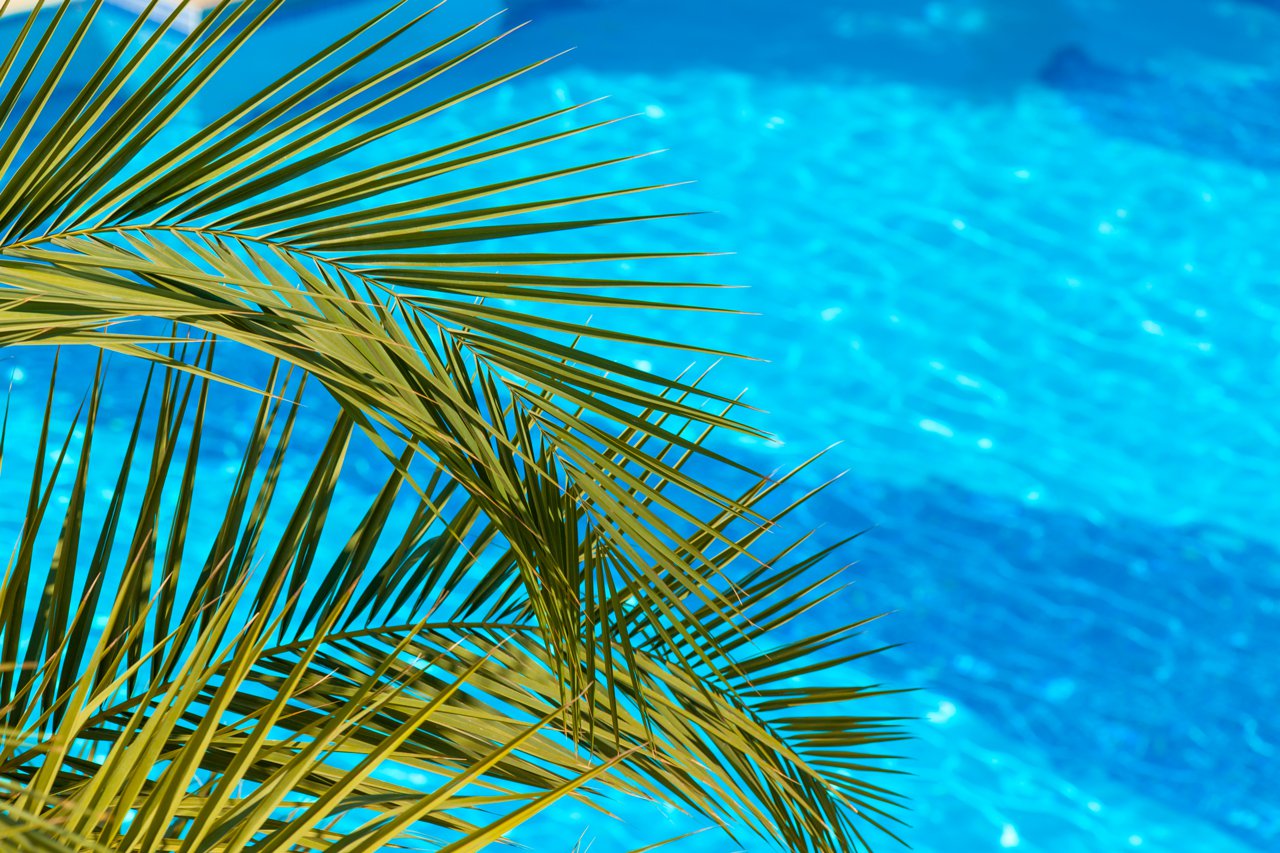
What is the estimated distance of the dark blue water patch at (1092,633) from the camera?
3666mm

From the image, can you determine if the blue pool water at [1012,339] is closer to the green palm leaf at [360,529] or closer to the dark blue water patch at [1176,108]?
the dark blue water patch at [1176,108]

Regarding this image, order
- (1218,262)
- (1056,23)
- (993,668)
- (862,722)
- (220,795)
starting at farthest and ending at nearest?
(1056,23) → (1218,262) → (993,668) → (862,722) → (220,795)

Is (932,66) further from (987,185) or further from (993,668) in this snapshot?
(993,668)

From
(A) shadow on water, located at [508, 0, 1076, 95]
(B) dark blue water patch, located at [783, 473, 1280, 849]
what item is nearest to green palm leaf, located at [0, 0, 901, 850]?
A: (B) dark blue water patch, located at [783, 473, 1280, 849]

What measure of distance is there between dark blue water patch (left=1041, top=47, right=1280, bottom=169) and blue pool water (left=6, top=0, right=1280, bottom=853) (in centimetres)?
2

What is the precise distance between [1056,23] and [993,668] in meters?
3.50

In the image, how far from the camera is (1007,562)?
4.10 metres

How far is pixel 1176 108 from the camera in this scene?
224 inches

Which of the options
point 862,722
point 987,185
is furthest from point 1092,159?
point 862,722

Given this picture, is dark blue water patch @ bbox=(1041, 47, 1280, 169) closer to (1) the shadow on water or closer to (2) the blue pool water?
(2) the blue pool water

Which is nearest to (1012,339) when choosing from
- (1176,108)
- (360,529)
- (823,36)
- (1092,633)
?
(1092,633)

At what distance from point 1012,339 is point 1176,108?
1744 mm

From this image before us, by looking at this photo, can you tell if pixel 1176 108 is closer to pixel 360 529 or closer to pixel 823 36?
pixel 823 36

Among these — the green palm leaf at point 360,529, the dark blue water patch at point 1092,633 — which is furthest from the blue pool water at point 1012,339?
the green palm leaf at point 360,529
